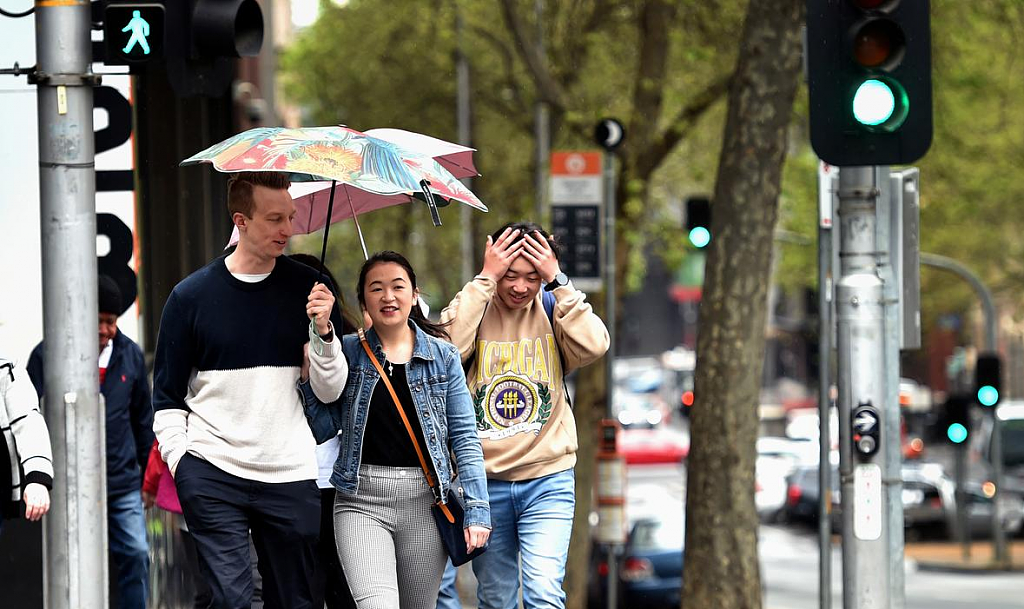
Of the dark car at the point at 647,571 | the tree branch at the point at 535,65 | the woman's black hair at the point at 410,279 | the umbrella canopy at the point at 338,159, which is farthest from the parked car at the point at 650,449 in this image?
the umbrella canopy at the point at 338,159

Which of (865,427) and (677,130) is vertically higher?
(677,130)

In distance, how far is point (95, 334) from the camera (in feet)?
17.3

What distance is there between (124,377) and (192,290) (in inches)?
109

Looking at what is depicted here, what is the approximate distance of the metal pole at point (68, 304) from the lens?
5203 millimetres

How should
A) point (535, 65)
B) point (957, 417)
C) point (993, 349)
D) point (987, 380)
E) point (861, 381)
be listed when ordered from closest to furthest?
point (861, 381), point (535, 65), point (987, 380), point (957, 417), point (993, 349)

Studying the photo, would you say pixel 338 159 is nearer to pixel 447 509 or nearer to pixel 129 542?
pixel 447 509

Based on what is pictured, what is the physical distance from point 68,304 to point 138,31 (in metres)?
1.11

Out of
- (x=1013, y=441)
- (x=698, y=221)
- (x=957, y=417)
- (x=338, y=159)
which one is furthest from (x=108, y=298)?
(x=1013, y=441)

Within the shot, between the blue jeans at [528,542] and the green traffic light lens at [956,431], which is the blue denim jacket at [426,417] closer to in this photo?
the blue jeans at [528,542]

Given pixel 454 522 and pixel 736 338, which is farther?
pixel 736 338

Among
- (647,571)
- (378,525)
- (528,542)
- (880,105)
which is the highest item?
(880,105)

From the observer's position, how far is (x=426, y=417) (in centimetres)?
548

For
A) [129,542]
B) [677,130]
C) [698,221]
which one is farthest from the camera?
[677,130]

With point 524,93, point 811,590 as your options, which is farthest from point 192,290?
point 524,93
